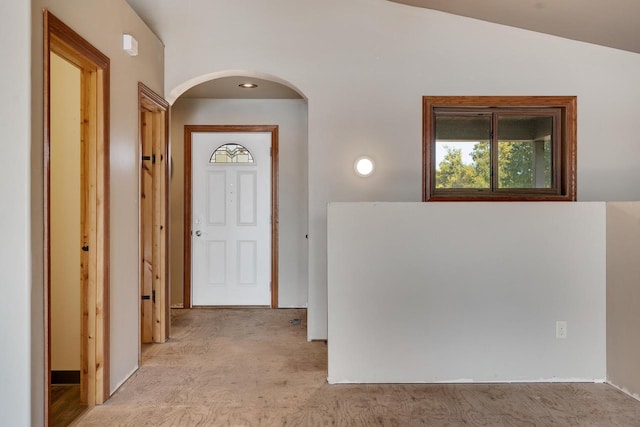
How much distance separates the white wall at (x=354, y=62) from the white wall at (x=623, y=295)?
1.12 meters

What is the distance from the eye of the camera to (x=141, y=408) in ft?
8.68

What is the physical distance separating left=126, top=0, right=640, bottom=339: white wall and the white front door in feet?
4.65

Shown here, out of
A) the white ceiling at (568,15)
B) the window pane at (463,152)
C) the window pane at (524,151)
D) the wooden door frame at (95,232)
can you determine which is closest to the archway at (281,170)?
the window pane at (463,152)

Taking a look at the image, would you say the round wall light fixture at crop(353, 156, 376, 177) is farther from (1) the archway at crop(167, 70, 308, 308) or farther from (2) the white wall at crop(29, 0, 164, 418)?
(2) the white wall at crop(29, 0, 164, 418)

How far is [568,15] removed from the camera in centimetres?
348

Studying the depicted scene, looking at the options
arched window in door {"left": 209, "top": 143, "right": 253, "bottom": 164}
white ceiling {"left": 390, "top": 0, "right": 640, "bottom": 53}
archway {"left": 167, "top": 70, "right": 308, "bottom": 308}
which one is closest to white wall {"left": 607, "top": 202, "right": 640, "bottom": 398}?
white ceiling {"left": 390, "top": 0, "right": 640, "bottom": 53}

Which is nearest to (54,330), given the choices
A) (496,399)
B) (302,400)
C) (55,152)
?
(55,152)

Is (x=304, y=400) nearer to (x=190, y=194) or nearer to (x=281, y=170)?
(x=281, y=170)

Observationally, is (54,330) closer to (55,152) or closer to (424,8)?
(55,152)

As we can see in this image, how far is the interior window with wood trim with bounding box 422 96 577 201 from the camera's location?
390cm

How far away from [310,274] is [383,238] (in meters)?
1.09

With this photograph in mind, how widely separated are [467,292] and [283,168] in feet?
8.98

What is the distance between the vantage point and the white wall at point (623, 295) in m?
2.77
